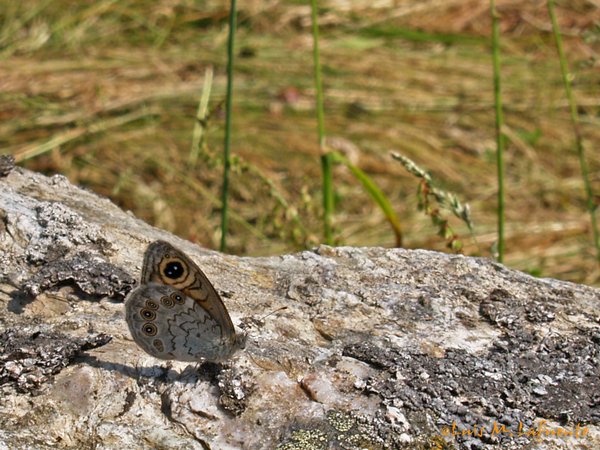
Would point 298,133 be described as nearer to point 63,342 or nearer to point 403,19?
point 403,19

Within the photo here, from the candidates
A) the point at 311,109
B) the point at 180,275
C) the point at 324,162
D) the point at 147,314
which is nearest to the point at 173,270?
the point at 180,275

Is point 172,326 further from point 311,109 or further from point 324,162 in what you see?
point 311,109

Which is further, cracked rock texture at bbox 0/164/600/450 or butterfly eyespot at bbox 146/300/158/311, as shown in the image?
butterfly eyespot at bbox 146/300/158/311

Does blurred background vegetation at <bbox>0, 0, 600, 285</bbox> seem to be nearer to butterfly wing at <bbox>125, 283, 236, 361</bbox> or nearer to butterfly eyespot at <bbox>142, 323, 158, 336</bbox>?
butterfly wing at <bbox>125, 283, 236, 361</bbox>

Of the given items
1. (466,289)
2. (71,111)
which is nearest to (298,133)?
(71,111)

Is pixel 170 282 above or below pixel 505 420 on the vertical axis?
above

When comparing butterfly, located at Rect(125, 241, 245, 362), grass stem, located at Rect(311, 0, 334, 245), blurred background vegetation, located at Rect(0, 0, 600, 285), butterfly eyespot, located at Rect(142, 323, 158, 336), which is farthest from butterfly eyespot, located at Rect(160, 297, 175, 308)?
blurred background vegetation, located at Rect(0, 0, 600, 285)

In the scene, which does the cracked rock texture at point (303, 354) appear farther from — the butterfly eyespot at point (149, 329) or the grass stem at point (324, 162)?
the grass stem at point (324, 162)
